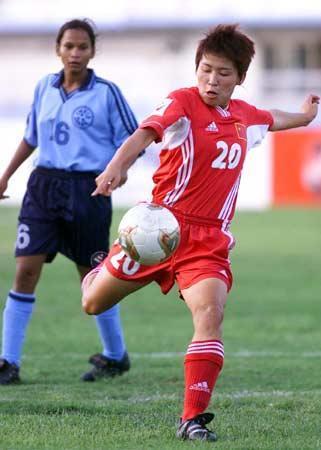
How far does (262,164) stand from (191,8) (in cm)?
2074

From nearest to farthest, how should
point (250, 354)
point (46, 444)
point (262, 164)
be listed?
point (46, 444) < point (250, 354) < point (262, 164)

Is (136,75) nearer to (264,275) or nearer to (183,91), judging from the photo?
(264,275)

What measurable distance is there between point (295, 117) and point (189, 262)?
A: 1.23 meters

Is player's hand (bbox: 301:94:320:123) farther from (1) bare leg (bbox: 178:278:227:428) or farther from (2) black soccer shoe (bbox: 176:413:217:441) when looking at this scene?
(2) black soccer shoe (bbox: 176:413:217:441)

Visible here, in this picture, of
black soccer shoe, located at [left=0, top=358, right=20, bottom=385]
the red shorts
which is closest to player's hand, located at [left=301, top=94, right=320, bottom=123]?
the red shorts

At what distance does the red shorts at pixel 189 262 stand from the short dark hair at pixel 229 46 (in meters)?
0.83

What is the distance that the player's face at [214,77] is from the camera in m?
6.02

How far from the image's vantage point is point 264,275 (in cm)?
1551

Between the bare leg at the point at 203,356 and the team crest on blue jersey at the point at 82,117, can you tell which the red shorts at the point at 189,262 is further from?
the team crest on blue jersey at the point at 82,117

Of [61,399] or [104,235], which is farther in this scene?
[104,235]

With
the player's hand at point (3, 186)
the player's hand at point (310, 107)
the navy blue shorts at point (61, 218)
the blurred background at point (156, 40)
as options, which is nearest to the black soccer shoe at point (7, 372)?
the navy blue shorts at point (61, 218)

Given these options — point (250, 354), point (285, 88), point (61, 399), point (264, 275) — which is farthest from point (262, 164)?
point (61, 399)

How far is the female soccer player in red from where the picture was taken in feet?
19.4

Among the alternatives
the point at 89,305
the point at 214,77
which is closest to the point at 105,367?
the point at 89,305
